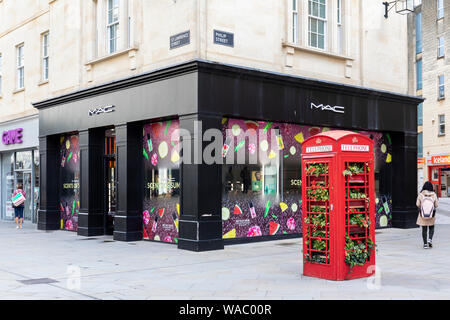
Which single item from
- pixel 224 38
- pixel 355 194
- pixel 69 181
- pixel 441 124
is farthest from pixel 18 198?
pixel 441 124

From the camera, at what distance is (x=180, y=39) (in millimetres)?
13375

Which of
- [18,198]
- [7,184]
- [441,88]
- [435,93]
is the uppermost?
[441,88]

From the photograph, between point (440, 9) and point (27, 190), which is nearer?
point (27, 190)

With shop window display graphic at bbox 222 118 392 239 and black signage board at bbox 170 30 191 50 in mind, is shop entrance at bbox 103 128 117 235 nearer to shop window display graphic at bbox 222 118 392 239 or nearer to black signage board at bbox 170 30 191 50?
black signage board at bbox 170 30 191 50

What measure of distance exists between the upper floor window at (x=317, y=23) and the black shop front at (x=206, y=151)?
4.62ft

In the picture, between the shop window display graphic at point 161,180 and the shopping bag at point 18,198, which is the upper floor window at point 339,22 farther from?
the shopping bag at point 18,198

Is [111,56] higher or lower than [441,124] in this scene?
lower

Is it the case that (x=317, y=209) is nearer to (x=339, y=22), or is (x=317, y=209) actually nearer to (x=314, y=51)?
(x=314, y=51)

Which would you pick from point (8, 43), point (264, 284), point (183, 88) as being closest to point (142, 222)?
point (183, 88)

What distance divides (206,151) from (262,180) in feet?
7.17

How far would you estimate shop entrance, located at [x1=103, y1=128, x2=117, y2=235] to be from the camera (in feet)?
54.9

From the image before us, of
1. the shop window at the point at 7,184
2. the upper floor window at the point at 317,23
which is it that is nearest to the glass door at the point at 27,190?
the shop window at the point at 7,184

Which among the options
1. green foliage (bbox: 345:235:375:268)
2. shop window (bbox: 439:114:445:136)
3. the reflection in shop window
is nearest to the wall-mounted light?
green foliage (bbox: 345:235:375:268)

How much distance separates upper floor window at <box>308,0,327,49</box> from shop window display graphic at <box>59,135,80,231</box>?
27.1 ft
